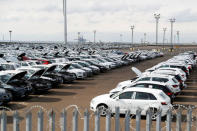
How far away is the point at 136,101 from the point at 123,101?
510mm

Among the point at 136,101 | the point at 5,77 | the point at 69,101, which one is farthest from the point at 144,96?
the point at 5,77

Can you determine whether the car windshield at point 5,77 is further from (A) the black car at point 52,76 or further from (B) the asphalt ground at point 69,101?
(A) the black car at point 52,76

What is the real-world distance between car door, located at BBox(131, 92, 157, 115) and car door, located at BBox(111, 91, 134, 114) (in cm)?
20

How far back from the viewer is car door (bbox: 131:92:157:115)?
41.3ft

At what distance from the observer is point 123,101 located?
12812 mm

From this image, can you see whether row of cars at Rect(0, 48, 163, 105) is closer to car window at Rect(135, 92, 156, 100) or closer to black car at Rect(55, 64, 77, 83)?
black car at Rect(55, 64, 77, 83)


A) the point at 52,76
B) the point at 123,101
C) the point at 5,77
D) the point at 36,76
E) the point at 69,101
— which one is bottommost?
the point at 69,101

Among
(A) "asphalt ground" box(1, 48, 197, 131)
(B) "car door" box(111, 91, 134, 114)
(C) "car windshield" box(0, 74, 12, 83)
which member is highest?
(C) "car windshield" box(0, 74, 12, 83)

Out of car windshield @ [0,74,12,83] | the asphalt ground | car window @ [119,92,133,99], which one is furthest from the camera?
car windshield @ [0,74,12,83]

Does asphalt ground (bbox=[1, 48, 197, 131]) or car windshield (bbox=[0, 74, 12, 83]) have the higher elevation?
car windshield (bbox=[0, 74, 12, 83])

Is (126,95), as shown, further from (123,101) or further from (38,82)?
(38,82)

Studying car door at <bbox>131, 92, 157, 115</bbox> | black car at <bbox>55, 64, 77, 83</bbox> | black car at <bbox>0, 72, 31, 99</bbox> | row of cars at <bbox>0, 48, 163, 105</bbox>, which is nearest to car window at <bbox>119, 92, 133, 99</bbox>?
car door at <bbox>131, 92, 157, 115</bbox>

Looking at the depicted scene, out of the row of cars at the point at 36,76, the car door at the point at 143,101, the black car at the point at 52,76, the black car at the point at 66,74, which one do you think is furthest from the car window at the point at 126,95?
the black car at the point at 66,74

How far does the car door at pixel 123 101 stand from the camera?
12758 mm
